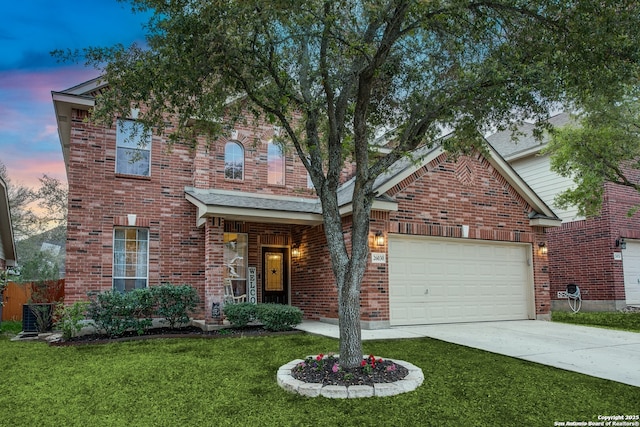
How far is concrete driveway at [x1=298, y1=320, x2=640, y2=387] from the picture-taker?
6688 mm

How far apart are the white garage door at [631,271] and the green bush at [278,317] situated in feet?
39.9

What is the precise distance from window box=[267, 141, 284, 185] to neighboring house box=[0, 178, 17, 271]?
24.9 feet

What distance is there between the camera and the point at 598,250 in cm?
1577

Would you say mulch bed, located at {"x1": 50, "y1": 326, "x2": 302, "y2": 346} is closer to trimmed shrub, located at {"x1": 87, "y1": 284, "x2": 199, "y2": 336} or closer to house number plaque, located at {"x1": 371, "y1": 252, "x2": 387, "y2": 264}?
trimmed shrub, located at {"x1": 87, "y1": 284, "x2": 199, "y2": 336}

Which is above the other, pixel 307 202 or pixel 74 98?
pixel 74 98

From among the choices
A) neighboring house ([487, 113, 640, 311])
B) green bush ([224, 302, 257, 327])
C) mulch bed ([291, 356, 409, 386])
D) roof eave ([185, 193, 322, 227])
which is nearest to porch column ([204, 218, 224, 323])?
roof eave ([185, 193, 322, 227])

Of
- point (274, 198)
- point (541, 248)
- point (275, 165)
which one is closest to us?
point (541, 248)

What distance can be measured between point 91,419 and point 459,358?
5201 millimetres

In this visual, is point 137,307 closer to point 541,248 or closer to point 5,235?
point 5,235

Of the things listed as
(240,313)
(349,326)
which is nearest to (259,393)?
(349,326)

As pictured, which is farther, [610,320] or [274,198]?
[274,198]

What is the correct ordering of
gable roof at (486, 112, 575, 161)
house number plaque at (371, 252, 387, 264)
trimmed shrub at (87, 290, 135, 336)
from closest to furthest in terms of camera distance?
trimmed shrub at (87, 290, 135, 336)
house number plaque at (371, 252, 387, 264)
gable roof at (486, 112, 575, 161)

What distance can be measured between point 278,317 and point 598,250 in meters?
12.0

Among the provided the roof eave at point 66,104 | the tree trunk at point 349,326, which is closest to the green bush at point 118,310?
the roof eave at point 66,104
